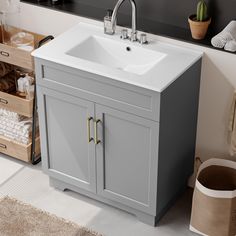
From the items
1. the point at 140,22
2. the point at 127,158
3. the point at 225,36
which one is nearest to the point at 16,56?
the point at 140,22

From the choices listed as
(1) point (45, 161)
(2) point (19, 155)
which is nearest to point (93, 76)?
(1) point (45, 161)

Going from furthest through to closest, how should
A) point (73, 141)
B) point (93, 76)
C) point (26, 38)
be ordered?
point (26, 38) < point (73, 141) < point (93, 76)

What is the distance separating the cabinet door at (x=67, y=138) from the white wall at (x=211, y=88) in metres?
0.55

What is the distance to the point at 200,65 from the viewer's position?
3523 mm

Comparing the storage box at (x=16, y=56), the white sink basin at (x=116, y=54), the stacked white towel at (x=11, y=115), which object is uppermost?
the white sink basin at (x=116, y=54)

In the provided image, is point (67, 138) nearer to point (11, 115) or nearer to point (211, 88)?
point (11, 115)

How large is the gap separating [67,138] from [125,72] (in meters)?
0.60

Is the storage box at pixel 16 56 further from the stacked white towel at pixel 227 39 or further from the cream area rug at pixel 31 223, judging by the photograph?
the stacked white towel at pixel 227 39

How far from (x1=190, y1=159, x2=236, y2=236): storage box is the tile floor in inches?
6.4

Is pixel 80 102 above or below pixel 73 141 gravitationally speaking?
above

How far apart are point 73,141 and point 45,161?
0.30 meters

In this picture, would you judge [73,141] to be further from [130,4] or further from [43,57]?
[130,4]

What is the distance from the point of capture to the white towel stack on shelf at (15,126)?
161 inches

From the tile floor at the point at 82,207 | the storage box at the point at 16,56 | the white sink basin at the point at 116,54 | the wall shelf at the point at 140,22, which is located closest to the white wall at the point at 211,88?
the wall shelf at the point at 140,22
